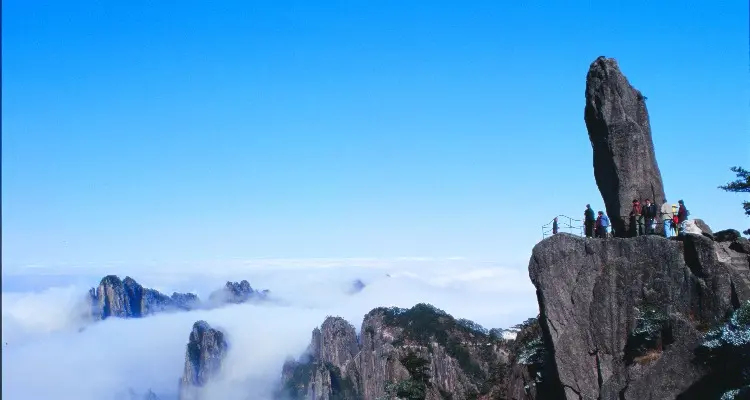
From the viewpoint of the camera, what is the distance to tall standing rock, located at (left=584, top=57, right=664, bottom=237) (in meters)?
29.9

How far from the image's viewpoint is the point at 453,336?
128 metres

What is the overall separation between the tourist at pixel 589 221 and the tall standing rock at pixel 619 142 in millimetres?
1188

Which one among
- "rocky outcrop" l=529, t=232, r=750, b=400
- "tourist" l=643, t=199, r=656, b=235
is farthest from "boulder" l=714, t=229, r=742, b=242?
"tourist" l=643, t=199, r=656, b=235

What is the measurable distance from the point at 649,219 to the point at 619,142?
4.21 metres

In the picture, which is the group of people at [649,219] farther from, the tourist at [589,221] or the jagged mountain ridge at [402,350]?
the jagged mountain ridge at [402,350]

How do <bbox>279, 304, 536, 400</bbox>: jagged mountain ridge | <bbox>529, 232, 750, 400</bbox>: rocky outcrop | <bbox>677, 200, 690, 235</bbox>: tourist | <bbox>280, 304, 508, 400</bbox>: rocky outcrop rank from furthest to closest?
<bbox>280, 304, 508, 400</bbox>: rocky outcrop → <bbox>279, 304, 536, 400</bbox>: jagged mountain ridge → <bbox>677, 200, 690, 235</bbox>: tourist → <bbox>529, 232, 750, 400</bbox>: rocky outcrop

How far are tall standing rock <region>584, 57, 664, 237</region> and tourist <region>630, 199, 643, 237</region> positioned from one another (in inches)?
28.5

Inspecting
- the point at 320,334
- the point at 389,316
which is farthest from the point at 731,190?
the point at 320,334

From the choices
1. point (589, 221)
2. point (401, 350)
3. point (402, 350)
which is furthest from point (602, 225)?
point (401, 350)

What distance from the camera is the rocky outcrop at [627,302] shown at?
24.0 m

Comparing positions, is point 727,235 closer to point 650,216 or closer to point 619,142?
point 650,216

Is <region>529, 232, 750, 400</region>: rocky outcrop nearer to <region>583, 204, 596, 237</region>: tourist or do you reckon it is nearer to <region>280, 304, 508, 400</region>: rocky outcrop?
<region>583, 204, 596, 237</region>: tourist

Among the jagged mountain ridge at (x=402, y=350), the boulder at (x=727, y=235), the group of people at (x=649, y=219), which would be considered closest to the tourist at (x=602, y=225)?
the group of people at (x=649, y=219)

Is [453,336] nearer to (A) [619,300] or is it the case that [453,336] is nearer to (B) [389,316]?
(B) [389,316]
